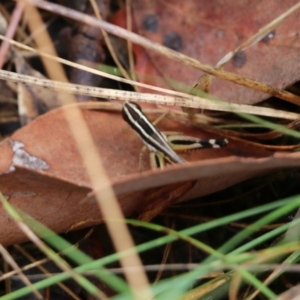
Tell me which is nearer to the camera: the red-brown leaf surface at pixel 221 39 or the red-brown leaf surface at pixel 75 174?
the red-brown leaf surface at pixel 75 174

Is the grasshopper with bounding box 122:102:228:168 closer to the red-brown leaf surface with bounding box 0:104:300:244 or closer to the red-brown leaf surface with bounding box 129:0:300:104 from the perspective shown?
the red-brown leaf surface with bounding box 0:104:300:244

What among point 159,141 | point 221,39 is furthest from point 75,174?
point 221,39

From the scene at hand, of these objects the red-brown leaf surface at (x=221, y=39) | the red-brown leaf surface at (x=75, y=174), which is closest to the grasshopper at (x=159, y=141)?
the red-brown leaf surface at (x=75, y=174)

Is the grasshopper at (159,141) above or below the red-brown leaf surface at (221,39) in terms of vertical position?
below

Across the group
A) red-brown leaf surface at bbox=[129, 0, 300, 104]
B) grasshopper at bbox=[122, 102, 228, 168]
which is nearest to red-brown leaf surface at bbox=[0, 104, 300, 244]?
grasshopper at bbox=[122, 102, 228, 168]

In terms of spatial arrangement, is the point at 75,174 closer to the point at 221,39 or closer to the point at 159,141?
the point at 159,141

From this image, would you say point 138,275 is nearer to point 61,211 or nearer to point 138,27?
point 61,211

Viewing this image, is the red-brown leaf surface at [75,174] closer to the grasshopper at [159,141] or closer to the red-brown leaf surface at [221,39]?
the grasshopper at [159,141]
